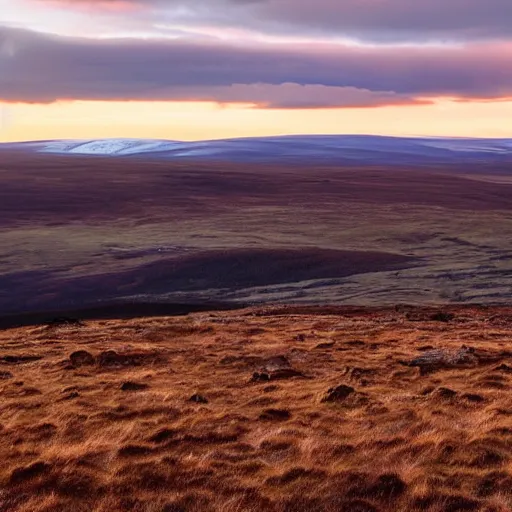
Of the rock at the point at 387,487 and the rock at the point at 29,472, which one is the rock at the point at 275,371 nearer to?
the rock at the point at 29,472

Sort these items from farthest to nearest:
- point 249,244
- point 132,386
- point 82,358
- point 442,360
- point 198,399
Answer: point 249,244, point 82,358, point 442,360, point 132,386, point 198,399

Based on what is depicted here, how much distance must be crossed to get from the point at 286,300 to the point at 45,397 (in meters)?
33.3

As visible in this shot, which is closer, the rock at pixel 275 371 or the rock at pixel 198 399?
the rock at pixel 198 399

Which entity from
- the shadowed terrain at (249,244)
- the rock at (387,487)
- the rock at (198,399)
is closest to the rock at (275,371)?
the rock at (198,399)

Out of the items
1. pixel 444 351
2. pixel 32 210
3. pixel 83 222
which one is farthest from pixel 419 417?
pixel 32 210

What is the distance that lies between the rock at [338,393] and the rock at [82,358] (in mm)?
7731

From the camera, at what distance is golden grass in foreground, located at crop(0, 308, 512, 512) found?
10.8 m

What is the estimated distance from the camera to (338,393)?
16.1m

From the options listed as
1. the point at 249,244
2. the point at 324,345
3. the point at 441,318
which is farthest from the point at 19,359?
the point at 249,244

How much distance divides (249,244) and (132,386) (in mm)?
57800

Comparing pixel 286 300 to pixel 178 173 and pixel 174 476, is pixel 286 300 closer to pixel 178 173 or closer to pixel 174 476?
pixel 174 476

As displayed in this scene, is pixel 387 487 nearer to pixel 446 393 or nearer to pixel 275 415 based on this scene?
pixel 275 415

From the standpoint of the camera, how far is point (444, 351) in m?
21.1

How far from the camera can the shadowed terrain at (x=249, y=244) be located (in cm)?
5484
